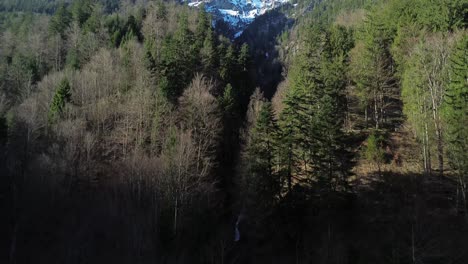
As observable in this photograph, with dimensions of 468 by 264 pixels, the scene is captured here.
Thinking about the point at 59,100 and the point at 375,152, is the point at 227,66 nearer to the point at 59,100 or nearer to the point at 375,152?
the point at 59,100

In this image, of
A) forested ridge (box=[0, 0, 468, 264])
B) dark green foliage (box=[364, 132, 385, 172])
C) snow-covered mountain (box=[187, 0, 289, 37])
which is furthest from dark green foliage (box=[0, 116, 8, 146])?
snow-covered mountain (box=[187, 0, 289, 37])

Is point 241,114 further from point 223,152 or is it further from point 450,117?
point 450,117

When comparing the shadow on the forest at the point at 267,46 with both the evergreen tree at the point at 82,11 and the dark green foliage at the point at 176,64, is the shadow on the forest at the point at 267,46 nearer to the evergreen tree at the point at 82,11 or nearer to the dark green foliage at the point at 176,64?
the dark green foliage at the point at 176,64

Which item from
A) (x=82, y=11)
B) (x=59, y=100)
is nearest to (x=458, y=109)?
(x=59, y=100)

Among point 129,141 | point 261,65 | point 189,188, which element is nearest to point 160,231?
point 189,188

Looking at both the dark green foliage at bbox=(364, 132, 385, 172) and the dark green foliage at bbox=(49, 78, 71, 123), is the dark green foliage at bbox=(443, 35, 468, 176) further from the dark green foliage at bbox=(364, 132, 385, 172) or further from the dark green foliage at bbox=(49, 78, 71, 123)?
the dark green foliage at bbox=(49, 78, 71, 123)
